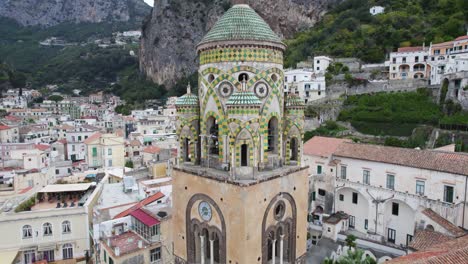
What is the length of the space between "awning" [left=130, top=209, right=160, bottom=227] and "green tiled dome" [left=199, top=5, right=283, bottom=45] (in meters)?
12.9

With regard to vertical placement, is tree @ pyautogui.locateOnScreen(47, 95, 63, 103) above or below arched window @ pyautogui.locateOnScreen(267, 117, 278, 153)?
above

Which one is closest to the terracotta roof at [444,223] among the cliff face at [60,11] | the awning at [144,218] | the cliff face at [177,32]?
the awning at [144,218]

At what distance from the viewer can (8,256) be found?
21.0 meters

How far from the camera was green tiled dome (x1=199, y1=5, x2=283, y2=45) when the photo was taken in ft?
33.6

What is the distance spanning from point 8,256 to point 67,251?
3412 millimetres

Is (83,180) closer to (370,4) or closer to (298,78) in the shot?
(298,78)

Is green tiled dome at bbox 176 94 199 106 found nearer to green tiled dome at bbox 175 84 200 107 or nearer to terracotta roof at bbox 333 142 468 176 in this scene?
green tiled dome at bbox 175 84 200 107

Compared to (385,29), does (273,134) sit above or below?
below

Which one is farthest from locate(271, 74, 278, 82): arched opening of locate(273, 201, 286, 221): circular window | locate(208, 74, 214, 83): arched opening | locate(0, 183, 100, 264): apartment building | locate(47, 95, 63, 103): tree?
locate(47, 95, 63, 103): tree

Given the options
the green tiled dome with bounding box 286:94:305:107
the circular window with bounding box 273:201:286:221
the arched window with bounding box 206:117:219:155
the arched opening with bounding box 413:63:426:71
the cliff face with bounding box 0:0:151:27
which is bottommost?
the circular window with bounding box 273:201:286:221

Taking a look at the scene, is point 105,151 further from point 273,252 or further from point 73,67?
point 73,67

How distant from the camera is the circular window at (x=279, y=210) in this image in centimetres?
1088

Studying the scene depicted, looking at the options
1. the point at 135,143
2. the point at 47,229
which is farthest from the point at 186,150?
the point at 135,143

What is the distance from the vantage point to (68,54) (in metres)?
130
